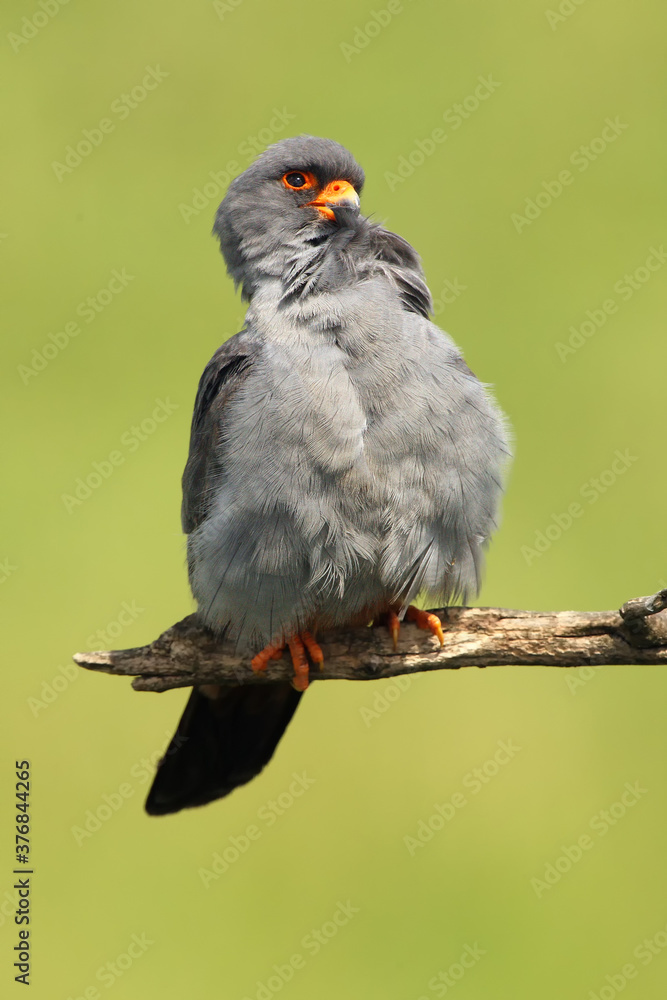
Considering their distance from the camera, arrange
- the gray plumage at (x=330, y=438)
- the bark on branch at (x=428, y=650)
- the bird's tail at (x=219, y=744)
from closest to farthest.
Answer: the bark on branch at (x=428, y=650), the gray plumage at (x=330, y=438), the bird's tail at (x=219, y=744)

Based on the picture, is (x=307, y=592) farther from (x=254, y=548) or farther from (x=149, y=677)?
(x=149, y=677)

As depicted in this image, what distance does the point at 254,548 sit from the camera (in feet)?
14.0

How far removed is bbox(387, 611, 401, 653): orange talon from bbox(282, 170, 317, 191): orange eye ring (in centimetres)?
213

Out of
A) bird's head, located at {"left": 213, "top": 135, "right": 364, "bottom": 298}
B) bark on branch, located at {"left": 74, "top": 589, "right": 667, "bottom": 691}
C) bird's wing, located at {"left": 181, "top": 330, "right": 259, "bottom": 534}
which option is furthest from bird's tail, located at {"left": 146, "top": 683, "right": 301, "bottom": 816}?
bird's head, located at {"left": 213, "top": 135, "right": 364, "bottom": 298}

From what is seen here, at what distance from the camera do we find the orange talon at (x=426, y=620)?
4.44 m

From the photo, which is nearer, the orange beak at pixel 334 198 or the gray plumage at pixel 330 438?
the gray plumage at pixel 330 438

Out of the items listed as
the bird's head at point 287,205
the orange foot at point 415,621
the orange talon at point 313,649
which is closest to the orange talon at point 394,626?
the orange foot at point 415,621

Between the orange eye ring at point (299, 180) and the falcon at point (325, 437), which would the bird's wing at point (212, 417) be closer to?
the falcon at point (325, 437)

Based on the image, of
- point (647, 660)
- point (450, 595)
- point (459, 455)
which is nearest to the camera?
point (647, 660)

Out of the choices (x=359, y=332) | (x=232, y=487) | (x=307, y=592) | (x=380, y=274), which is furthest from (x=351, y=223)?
(x=307, y=592)

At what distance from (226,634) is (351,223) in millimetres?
2076

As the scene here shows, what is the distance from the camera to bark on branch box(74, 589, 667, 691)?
407 cm

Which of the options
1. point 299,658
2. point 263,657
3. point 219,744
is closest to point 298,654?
point 299,658

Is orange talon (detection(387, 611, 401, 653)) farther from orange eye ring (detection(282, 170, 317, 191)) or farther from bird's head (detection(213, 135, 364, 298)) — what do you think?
orange eye ring (detection(282, 170, 317, 191))
